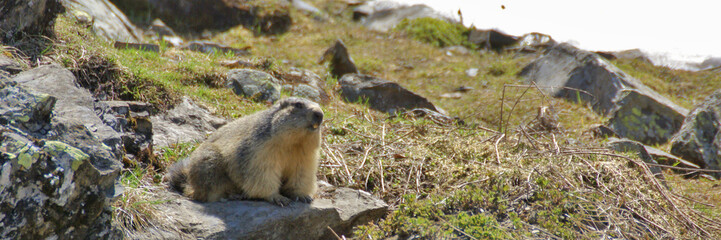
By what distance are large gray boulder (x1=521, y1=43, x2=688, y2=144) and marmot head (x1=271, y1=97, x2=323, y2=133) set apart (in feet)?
19.8

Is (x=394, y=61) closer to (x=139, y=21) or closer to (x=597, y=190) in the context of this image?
(x=139, y=21)

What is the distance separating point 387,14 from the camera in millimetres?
18891

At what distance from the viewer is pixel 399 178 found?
279 inches

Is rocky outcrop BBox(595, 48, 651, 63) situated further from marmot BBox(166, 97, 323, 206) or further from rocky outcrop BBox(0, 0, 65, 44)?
rocky outcrop BBox(0, 0, 65, 44)

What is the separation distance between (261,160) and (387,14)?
46.9ft

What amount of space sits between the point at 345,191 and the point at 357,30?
11.7 m

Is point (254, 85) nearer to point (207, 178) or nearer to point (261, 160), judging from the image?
point (207, 178)

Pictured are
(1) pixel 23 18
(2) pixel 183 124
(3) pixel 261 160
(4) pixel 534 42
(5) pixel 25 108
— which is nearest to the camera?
(5) pixel 25 108

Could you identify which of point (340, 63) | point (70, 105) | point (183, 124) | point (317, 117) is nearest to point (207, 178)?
point (317, 117)

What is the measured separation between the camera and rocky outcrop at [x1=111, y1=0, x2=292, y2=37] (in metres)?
15.9

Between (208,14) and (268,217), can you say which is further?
(208,14)

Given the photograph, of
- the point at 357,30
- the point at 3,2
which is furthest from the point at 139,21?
the point at 3,2

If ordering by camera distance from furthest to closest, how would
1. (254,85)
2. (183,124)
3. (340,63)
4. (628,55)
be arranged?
(628,55) → (340,63) → (254,85) → (183,124)

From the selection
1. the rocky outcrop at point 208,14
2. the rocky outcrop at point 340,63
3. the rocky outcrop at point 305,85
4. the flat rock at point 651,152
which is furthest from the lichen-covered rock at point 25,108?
the rocky outcrop at point 208,14
